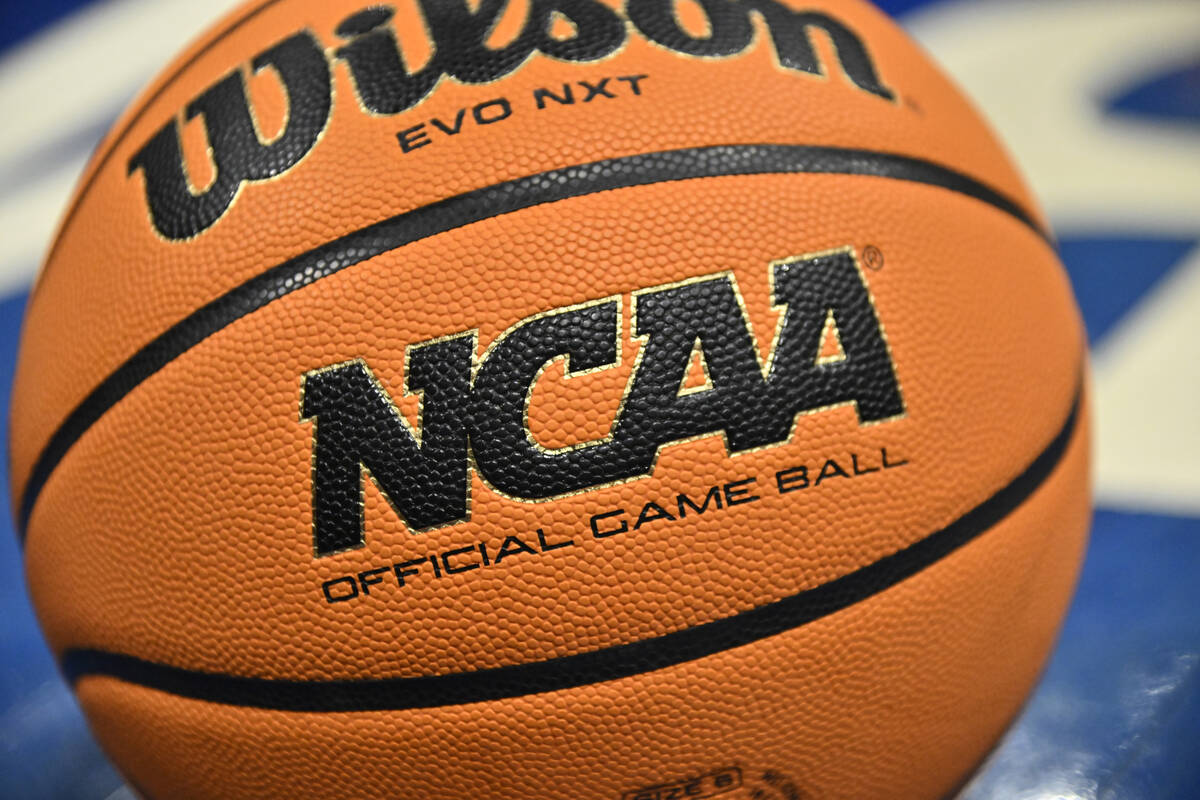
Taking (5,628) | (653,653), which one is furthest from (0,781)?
(653,653)

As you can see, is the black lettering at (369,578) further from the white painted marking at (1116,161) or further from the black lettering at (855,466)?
the white painted marking at (1116,161)

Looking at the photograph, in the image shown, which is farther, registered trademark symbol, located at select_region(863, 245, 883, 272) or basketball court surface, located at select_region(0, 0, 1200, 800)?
basketball court surface, located at select_region(0, 0, 1200, 800)

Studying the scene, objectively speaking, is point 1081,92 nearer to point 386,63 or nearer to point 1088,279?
point 1088,279

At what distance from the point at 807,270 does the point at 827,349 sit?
0.06 m

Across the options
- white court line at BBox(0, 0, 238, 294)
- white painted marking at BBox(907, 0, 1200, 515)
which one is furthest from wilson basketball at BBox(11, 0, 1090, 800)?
white court line at BBox(0, 0, 238, 294)

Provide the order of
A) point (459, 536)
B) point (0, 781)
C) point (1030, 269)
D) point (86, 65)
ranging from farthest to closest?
point (86, 65) < point (0, 781) < point (1030, 269) < point (459, 536)

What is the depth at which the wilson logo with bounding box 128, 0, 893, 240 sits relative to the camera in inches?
34.3

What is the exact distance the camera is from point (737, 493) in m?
0.78

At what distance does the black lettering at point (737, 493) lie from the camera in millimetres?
783

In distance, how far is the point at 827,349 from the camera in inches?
31.9

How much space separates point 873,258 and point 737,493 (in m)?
0.22

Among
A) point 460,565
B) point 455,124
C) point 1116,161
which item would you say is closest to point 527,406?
point 460,565

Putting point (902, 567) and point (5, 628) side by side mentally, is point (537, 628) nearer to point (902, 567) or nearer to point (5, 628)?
point (902, 567)

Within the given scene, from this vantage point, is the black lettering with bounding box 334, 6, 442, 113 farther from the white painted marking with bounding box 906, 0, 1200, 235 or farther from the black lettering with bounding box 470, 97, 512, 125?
the white painted marking with bounding box 906, 0, 1200, 235
